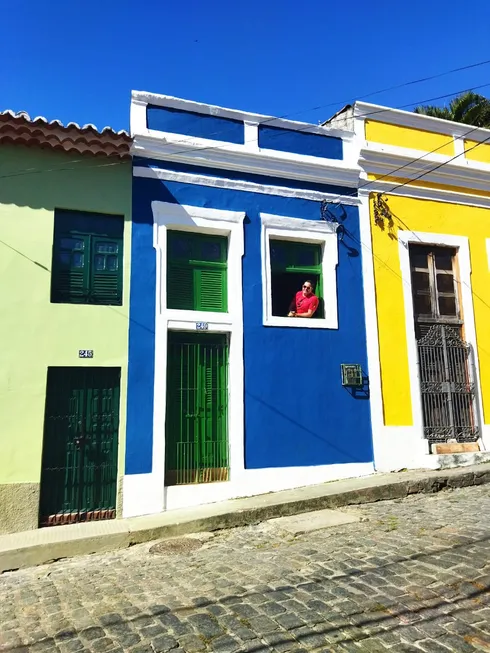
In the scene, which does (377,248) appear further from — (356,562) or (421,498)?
(356,562)

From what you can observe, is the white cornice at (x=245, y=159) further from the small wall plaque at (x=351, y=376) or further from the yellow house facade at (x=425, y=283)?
the small wall plaque at (x=351, y=376)

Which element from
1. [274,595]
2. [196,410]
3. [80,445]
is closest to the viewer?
[274,595]

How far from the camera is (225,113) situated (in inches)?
340

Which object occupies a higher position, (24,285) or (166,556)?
(24,285)

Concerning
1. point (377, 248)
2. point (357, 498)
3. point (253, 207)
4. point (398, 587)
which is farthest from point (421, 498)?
point (253, 207)

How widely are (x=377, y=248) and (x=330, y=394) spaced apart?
2815 millimetres

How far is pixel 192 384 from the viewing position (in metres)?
7.87

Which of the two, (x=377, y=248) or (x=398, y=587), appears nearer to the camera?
(x=398, y=587)

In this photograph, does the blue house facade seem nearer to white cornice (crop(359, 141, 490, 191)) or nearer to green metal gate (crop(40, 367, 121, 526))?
green metal gate (crop(40, 367, 121, 526))

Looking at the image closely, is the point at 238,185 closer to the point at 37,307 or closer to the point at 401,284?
the point at 401,284

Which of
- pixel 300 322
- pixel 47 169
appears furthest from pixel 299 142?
pixel 47 169

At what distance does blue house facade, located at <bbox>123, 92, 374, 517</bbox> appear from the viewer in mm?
7602

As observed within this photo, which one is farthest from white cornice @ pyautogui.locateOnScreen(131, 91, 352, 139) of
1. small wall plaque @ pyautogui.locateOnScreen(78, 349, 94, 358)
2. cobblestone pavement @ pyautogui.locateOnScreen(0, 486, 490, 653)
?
cobblestone pavement @ pyautogui.locateOnScreen(0, 486, 490, 653)

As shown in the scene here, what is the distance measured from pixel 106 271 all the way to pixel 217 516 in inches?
152
